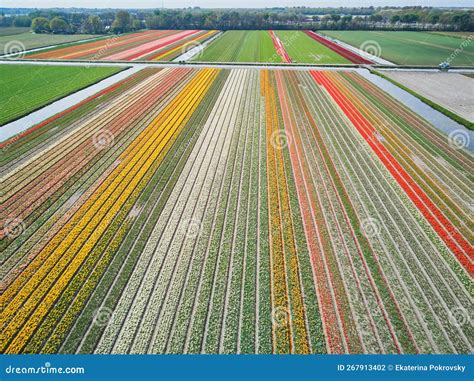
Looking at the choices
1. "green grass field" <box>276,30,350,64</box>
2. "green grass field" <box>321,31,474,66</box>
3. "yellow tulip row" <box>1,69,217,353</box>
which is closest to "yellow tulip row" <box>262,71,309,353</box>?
"yellow tulip row" <box>1,69,217,353</box>

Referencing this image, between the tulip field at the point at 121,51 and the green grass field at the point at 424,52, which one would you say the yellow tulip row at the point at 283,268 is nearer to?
the tulip field at the point at 121,51

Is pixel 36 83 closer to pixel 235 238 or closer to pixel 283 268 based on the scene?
pixel 235 238

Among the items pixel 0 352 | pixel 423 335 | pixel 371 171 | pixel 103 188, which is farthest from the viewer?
pixel 371 171

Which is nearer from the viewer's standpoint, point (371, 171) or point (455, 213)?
point (455, 213)

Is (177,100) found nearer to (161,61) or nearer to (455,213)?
(161,61)

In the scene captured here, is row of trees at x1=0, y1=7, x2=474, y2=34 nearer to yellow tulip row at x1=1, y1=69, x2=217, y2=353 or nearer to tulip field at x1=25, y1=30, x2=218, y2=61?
tulip field at x1=25, y1=30, x2=218, y2=61

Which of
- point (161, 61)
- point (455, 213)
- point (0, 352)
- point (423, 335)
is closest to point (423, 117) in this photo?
point (455, 213)

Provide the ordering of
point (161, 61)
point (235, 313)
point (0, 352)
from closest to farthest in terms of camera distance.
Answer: point (0, 352) → point (235, 313) → point (161, 61)

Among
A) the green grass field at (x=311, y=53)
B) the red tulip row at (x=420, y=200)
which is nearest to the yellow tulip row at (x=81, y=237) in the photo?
the red tulip row at (x=420, y=200)
